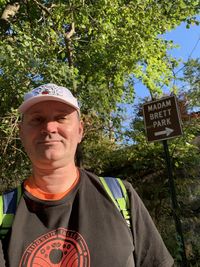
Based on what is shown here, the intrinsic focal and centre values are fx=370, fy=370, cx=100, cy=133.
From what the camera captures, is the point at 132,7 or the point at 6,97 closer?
the point at 6,97

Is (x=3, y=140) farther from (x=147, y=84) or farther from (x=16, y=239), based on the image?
(x=16, y=239)

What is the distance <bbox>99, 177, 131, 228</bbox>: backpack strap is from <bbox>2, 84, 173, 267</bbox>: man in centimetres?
2

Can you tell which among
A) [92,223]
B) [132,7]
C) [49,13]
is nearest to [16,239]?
[92,223]

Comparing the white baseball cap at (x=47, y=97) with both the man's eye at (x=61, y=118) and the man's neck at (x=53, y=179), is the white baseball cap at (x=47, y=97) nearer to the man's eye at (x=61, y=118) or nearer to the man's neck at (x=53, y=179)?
the man's eye at (x=61, y=118)

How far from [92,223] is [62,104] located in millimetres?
495

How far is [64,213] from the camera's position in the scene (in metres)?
1.38

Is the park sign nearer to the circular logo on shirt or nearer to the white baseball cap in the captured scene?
the white baseball cap

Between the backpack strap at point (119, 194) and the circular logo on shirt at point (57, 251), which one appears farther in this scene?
the backpack strap at point (119, 194)

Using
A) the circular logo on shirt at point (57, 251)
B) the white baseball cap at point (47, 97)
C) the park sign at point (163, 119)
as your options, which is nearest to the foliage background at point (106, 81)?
the park sign at point (163, 119)

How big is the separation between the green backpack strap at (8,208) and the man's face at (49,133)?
0.48 ft

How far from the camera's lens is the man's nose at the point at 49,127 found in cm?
148

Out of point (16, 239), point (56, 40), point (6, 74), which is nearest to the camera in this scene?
point (16, 239)

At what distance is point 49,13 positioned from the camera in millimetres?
6961

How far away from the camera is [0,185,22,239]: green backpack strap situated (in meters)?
1.34
